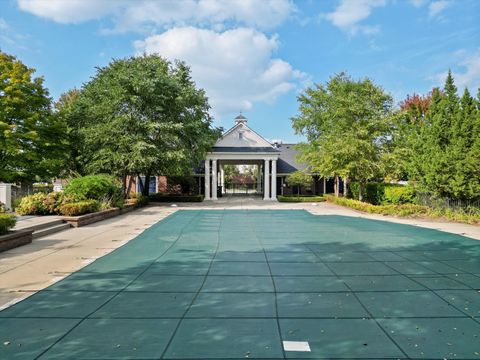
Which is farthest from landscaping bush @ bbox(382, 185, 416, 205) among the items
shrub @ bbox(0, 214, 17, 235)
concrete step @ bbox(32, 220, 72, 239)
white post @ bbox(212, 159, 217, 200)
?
shrub @ bbox(0, 214, 17, 235)

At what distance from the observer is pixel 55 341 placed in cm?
354

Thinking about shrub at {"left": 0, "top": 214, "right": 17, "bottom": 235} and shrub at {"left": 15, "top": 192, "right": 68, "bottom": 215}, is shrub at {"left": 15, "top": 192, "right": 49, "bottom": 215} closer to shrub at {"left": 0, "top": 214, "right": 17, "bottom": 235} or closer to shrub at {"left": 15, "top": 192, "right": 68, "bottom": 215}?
shrub at {"left": 15, "top": 192, "right": 68, "bottom": 215}

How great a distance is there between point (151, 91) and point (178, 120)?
3.76 meters

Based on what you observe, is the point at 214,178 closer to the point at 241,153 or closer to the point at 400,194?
the point at 241,153

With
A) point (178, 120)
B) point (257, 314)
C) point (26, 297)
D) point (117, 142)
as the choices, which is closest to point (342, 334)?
point (257, 314)

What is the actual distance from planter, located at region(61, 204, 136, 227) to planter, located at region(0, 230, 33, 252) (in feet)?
10.4

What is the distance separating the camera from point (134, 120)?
20.9 meters

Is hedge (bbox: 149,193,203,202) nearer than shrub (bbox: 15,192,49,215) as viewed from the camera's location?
No

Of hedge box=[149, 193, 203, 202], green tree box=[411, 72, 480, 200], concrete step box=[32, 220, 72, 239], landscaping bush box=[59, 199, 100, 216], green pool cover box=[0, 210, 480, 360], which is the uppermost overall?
green tree box=[411, 72, 480, 200]

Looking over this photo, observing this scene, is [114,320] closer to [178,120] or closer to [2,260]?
[2,260]

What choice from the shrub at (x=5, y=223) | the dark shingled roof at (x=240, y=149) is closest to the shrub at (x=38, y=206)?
the shrub at (x=5, y=223)

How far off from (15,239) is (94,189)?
7718 mm

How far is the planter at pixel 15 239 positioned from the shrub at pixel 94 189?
6.09 metres

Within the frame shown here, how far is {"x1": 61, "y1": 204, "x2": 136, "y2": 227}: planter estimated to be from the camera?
12578mm
